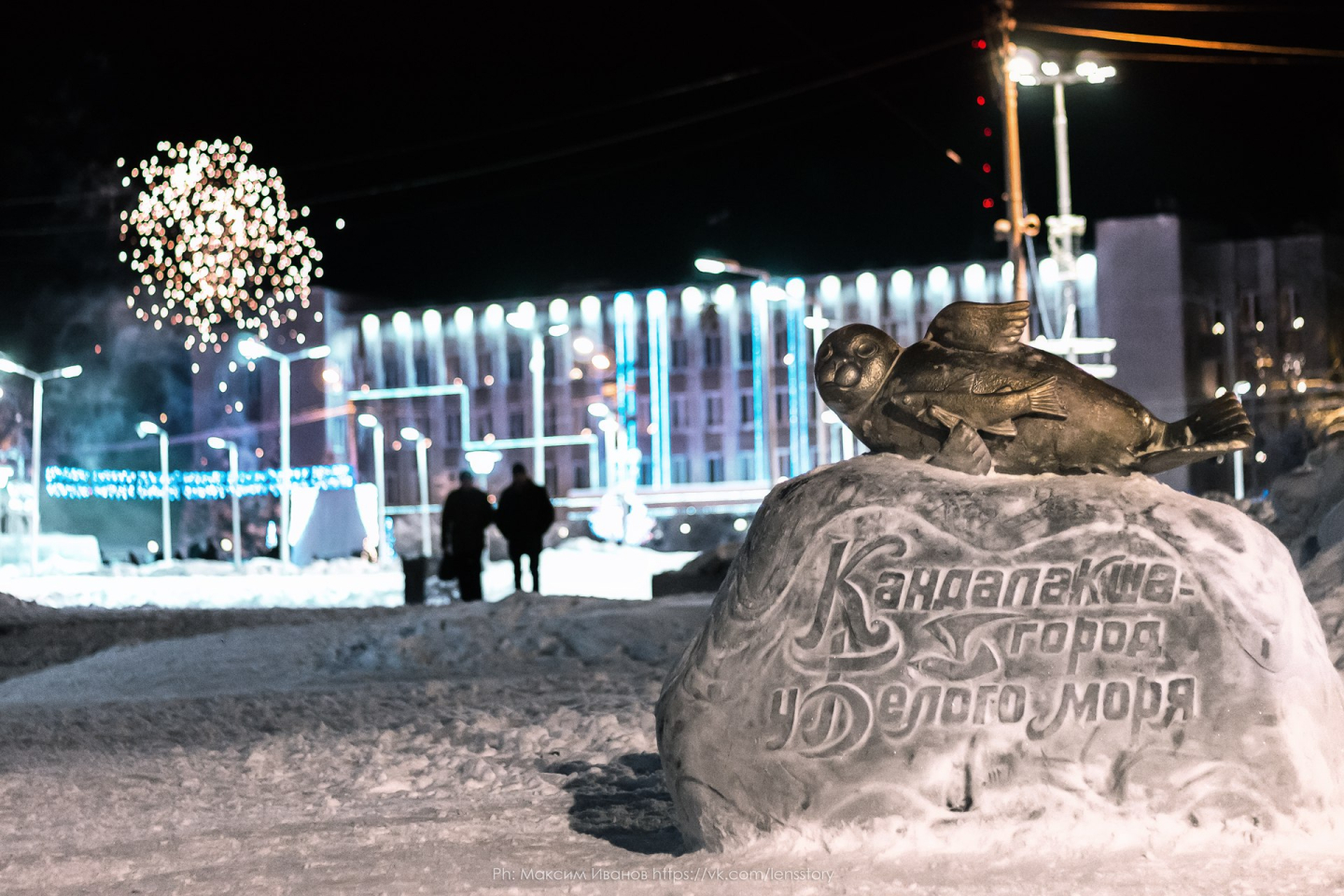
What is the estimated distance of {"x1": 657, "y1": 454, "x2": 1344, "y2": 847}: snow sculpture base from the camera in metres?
4.59

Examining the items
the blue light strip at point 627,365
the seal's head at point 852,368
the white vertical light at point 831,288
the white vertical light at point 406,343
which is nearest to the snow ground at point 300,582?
the seal's head at point 852,368

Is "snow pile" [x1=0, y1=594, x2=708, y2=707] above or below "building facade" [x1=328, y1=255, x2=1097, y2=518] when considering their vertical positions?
below

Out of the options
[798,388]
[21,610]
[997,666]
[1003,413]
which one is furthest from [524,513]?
[798,388]

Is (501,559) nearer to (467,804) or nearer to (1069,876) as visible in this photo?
(467,804)

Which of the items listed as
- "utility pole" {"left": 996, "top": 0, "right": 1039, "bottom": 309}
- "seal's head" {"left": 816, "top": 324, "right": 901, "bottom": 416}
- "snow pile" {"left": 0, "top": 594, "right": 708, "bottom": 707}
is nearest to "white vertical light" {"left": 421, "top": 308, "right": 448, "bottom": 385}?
"utility pole" {"left": 996, "top": 0, "right": 1039, "bottom": 309}

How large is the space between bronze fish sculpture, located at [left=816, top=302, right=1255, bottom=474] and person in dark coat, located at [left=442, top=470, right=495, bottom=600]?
1255cm

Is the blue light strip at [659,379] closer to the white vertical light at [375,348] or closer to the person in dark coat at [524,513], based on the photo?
the white vertical light at [375,348]

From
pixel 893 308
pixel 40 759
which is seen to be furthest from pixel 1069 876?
pixel 893 308

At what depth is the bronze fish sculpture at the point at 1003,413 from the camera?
17.1ft

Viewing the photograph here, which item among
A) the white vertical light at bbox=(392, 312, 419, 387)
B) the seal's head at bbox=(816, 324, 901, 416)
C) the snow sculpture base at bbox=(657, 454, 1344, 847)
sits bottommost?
the snow sculpture base at bbox=(657, 454, 1344, 847)

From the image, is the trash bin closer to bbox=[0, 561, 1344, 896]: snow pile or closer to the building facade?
bbox=[0, 561, 1344, 896]: snow pile

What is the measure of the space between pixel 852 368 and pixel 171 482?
1726 inches

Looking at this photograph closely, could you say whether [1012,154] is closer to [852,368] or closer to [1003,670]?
[852,368]

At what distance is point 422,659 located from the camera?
12508mm
